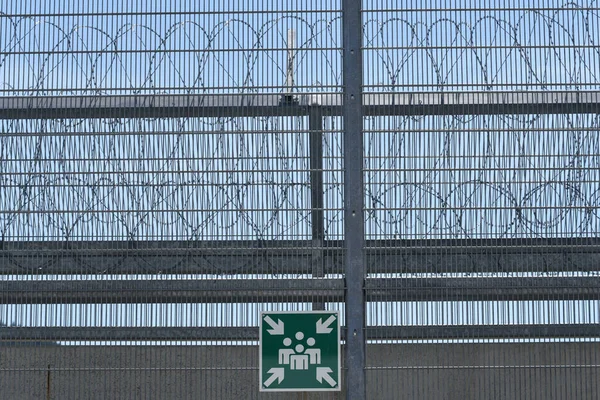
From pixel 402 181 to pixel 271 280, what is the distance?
4.68 feet

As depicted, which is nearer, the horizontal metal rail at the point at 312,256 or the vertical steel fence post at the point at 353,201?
the vertical steel fence post at the point at 353,201

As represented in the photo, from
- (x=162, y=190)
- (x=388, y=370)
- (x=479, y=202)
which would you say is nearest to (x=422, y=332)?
(x=388, y=370)

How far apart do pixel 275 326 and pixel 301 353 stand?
314 millimetres

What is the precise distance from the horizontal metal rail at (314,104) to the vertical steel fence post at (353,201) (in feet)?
0.55

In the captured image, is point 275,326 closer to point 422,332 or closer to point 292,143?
point 422,332

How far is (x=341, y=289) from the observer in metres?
8.45

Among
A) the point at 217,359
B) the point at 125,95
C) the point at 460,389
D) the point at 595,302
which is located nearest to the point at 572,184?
the point at 595,302

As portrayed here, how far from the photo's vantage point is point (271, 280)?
27.6 ft

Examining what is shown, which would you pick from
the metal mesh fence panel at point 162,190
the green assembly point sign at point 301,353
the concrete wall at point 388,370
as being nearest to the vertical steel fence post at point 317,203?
the metal mesh fence panel at point 162,190

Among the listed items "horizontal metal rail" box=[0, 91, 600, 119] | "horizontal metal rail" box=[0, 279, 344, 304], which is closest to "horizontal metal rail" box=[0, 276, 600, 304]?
"horizontal metal rail" box=[0, 279, 344, 304]

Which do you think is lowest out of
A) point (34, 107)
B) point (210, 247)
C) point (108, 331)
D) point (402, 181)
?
point (108, 331)

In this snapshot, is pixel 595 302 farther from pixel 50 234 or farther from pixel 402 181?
pixel 50 234

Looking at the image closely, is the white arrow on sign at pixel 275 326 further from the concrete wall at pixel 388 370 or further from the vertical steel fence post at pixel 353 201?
the vertical steel fence post at pixel 353 201

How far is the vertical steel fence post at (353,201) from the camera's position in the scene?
8.33 m
